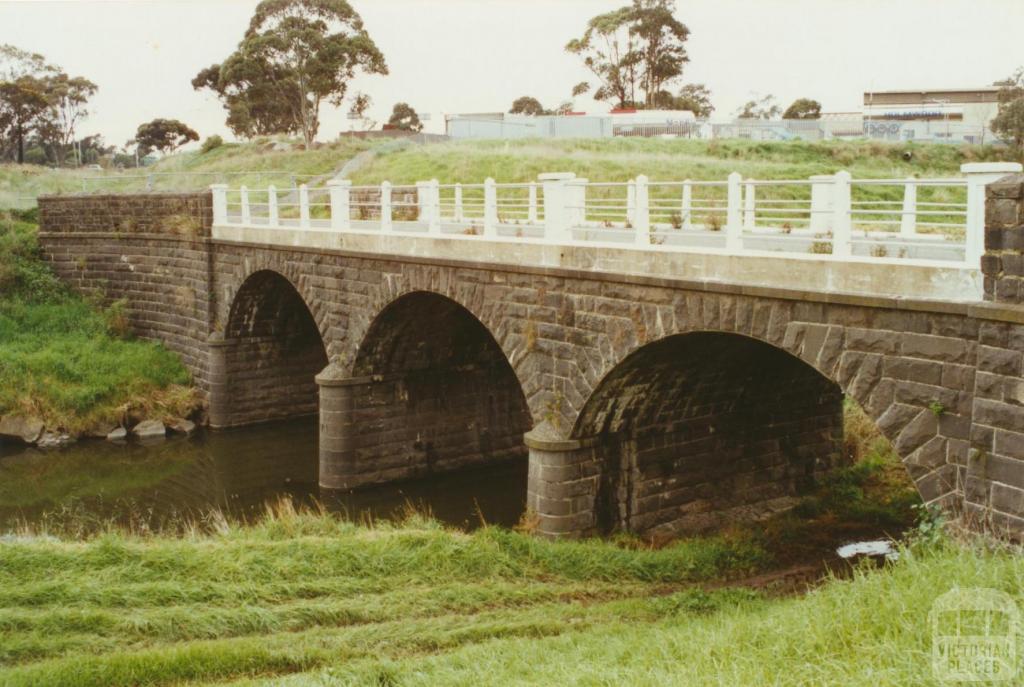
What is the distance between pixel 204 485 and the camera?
888 inches

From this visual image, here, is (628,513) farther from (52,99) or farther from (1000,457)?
(52,99)

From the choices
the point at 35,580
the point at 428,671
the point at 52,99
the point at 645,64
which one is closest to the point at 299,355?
the point at 35,580

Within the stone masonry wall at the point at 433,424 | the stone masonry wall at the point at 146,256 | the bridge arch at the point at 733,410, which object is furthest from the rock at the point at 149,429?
the bridge arch at the point at 733,410

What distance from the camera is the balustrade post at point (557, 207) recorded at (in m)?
14.9

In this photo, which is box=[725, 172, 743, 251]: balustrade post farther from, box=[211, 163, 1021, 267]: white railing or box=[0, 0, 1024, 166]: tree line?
box=[0, 0, 1024, 166]: tree line

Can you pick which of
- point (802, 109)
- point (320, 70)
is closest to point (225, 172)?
point (320, 70)

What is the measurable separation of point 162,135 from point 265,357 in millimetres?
57016

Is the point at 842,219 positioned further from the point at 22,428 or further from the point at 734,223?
the point at 22,428

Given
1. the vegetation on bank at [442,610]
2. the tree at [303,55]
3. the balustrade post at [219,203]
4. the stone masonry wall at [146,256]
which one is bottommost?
the vegetation on bank at [442,610]

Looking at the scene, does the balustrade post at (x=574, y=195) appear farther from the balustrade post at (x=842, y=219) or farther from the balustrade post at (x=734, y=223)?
the balustrade post at (x=842, y=219)

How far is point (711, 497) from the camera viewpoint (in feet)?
56.3

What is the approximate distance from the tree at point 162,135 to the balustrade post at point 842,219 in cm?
7552

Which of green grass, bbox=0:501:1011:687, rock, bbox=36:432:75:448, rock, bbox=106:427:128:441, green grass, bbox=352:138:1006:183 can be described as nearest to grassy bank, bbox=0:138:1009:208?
green grass, bbox=352:138:1006:183

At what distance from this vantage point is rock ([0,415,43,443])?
26.2 meters
